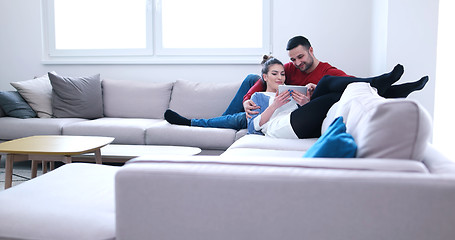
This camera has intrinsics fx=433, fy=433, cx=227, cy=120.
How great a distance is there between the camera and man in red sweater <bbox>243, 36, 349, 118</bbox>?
3.55 metres

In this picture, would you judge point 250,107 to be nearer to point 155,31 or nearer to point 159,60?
point 159,60

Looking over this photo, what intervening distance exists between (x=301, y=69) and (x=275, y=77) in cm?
29

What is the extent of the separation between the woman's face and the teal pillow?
2376 millimetres

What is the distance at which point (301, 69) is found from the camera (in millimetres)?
3646

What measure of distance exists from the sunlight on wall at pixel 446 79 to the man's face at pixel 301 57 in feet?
3.86

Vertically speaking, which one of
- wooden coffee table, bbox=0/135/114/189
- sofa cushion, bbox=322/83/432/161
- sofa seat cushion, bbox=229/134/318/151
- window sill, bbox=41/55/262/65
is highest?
window sill, bbox=41/55/262/65

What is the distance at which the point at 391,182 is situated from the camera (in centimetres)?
117

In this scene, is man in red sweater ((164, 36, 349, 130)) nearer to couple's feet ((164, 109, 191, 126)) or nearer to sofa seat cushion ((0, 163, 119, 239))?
couple's feet ((164, 109, 191, 126))

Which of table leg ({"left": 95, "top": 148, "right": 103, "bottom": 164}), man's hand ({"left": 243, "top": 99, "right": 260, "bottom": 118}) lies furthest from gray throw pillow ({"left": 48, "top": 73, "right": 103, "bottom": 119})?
man's hand ({"left": 243, "top": 99, "right": 260, "bottom": 118})

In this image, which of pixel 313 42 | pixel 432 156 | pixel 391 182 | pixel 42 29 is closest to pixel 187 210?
pixel 391 182

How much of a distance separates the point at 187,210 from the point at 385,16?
3.10 meters

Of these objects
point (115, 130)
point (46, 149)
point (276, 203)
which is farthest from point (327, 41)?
point (276, 203)

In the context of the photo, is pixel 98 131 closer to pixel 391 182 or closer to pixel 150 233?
pixel 150 233

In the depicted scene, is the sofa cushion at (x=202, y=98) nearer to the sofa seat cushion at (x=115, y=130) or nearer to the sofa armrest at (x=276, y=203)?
the sofa seat cushion at (x=115, y=130)
